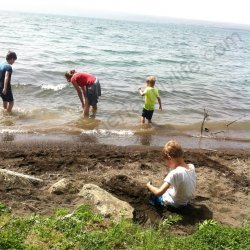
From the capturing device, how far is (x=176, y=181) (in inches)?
230

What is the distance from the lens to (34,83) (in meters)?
17.6

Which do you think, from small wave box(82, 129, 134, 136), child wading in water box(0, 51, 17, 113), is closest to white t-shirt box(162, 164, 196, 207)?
small wave box(82, 129, 134, 136)

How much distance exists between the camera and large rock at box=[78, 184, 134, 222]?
5422mm

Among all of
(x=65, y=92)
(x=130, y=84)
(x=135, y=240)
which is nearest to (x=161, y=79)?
(x=130, y=84)

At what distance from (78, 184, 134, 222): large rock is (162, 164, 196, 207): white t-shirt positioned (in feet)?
2.41

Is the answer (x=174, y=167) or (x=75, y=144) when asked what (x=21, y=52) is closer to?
(x=75, y=144)

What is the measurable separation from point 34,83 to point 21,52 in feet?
33.7

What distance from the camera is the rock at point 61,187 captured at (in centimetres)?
614

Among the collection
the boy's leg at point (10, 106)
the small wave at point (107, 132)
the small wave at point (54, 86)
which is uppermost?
the boy's leg at point (10, 106)

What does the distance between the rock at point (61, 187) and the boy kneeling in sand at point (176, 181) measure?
1.33m

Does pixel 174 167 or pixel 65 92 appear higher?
pixel 174 167

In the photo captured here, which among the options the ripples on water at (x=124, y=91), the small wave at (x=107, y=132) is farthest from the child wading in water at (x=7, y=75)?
the small wave at (x=107, y=132)

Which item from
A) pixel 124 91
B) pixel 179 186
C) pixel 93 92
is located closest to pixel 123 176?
pixel 179 186

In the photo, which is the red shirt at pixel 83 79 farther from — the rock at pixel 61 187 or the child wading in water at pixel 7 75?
the rock at pixel 61 187
